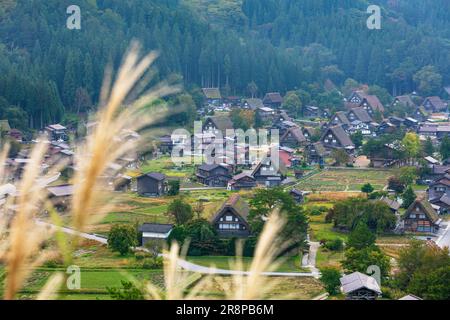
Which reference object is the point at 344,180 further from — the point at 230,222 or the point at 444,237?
the point at 230,222

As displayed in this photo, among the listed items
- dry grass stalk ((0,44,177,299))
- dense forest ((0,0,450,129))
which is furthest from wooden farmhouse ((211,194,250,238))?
dense forest ((0,0,450,129))

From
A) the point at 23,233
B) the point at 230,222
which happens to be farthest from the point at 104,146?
the point at 230,222

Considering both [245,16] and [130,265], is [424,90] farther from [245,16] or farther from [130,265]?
[130,265]

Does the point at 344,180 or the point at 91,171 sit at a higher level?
the point at 91,171

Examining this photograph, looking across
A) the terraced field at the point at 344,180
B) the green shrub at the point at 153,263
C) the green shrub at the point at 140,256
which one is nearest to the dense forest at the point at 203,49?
the terraced field at the point at 344,180

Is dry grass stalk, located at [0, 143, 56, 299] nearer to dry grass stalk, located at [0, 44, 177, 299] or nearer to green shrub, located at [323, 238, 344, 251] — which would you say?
dry grass stalk, located at [0, 44, 177, 299]

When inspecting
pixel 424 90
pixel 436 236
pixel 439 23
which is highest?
pixel 439 23

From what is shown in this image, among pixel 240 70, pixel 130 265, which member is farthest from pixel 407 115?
pixel 130 265

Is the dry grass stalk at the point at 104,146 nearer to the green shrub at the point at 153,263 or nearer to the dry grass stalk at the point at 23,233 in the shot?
the dry grass stalk at the point at 23,233
